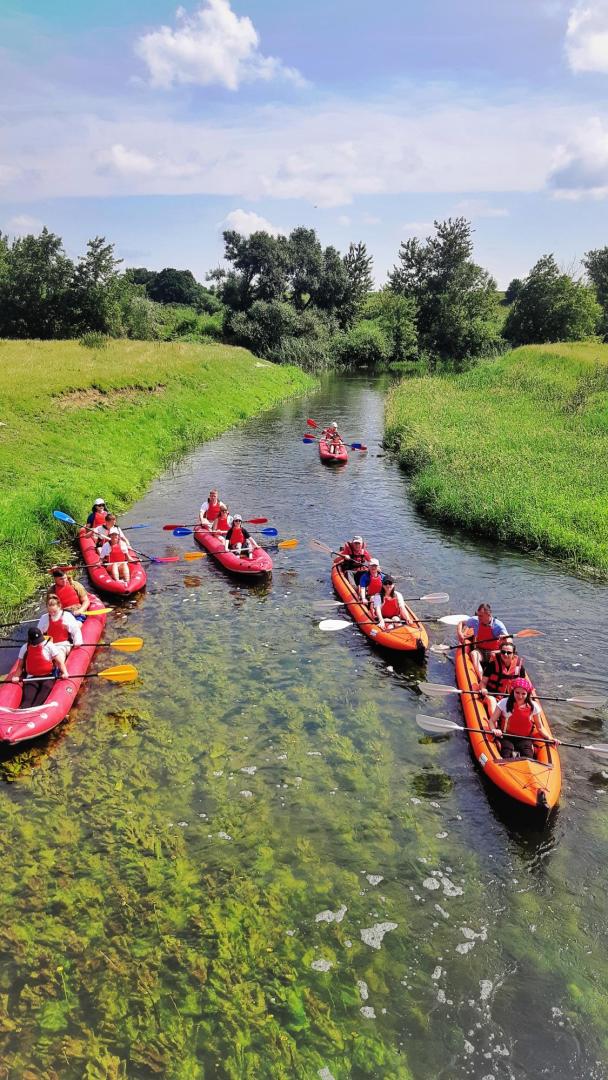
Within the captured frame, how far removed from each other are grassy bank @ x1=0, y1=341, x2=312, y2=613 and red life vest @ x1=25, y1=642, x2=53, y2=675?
130 inches

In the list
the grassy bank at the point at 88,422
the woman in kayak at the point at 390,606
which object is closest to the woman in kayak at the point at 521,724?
the woman in kayak at the point at 390,606

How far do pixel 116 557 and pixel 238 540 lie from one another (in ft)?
10.1

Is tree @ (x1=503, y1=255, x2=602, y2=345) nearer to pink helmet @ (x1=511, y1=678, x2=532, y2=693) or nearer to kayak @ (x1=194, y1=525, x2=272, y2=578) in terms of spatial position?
kayak @ (x1=194, y1=525, x2=272, y2=578)

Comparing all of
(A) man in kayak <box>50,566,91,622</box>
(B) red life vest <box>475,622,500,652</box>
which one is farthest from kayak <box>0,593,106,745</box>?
(B) red life vest <box>475,622,500,652</box>

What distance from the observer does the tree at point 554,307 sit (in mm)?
56938

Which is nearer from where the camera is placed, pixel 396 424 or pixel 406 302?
pixel 396 424

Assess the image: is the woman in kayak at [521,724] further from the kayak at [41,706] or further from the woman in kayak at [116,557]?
the woman in kayak at [116,557]

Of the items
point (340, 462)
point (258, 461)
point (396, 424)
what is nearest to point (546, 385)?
point (396, 424)

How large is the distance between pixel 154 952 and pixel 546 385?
108 ft

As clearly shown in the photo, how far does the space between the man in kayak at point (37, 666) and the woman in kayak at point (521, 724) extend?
6.79 metres

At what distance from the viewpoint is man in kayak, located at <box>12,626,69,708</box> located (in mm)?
9688

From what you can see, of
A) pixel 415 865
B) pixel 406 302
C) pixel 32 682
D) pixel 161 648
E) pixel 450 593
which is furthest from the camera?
pixel 406 302

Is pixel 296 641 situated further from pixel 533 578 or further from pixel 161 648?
pixel 533 578

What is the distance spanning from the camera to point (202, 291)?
106m
